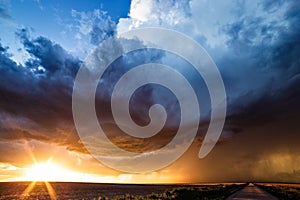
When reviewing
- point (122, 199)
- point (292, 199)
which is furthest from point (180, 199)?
point (292, 199)

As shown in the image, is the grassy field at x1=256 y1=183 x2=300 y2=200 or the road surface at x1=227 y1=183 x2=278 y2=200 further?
the grassy field at x1=256 y1=183 x2=300 y2=200

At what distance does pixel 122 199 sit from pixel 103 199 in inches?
134

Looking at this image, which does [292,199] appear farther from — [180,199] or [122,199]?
[122,199]

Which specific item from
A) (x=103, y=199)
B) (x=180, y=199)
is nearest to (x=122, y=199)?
(x=103, y=199)

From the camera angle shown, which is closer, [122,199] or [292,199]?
[292,199]

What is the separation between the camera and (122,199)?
3281 cm

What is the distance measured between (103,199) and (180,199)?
26.2ft

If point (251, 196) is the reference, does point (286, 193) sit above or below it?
above

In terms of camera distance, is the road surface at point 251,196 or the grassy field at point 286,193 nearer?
the road surface at point 251,196

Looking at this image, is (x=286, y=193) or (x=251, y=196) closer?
(x=251, y=196)

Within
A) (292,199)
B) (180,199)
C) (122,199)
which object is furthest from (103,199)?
(292,199)

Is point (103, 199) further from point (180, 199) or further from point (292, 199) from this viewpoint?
point (292, 199)

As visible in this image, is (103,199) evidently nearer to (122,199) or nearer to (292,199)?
(122,199)

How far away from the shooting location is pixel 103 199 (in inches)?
1182
